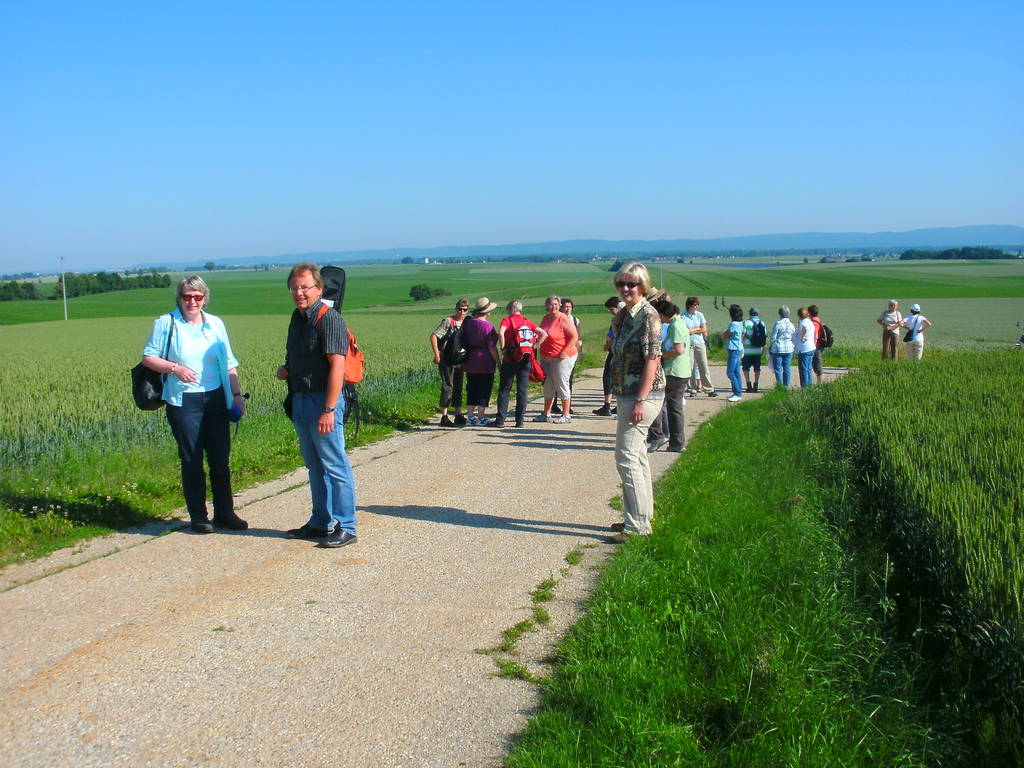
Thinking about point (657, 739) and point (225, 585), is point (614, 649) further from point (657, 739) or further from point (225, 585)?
point (225, 585)

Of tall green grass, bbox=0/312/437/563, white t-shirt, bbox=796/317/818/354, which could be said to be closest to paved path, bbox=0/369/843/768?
tall green grass, bbox=0/312/437/563

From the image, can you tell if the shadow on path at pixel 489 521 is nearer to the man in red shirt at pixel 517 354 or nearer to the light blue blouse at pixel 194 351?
the light blue blouse at pixel 194 351

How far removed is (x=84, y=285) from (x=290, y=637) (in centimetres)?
9339

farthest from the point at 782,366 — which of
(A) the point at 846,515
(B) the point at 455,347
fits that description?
(A) the point at 846,515

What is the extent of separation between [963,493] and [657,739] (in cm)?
270

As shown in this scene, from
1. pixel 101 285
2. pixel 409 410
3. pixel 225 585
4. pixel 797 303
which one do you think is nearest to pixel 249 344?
pixel 409 410

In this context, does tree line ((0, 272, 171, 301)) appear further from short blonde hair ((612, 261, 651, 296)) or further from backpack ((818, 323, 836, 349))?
short blonde hair ((612, 261, 651, 296))

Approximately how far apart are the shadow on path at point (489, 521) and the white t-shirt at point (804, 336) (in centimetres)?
1014

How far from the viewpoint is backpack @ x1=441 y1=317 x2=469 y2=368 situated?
11.6 m

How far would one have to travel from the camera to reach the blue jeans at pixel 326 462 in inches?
241

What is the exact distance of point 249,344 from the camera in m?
31.1

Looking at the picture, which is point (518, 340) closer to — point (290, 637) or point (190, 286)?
point (190, 286)

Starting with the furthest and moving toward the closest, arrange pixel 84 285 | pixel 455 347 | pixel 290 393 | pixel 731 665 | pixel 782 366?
1. pixel 84 285
2. pixel 782 366
3. pixel 455 347
4. pixel 290 393
5. pixel 731 665

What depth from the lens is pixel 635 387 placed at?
6188 mm
